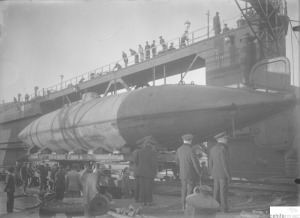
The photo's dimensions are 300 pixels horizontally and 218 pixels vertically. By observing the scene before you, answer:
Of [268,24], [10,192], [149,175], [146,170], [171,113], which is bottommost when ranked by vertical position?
[10,192]

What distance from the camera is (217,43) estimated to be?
1653 centimetres

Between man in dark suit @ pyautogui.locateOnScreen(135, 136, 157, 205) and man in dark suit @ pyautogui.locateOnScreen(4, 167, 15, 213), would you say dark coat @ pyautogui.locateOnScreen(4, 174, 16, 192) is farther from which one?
man in dark suit @ pyautogui.locateOnScreen(135, 136, 157, 205)

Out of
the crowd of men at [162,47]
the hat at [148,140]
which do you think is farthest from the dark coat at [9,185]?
the crowd of men at [162,47]

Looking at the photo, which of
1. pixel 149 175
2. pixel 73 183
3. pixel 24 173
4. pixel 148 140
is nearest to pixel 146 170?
pixel 149 175

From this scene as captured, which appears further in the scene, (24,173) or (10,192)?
(24,173)

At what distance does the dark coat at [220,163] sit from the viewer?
22.2ft

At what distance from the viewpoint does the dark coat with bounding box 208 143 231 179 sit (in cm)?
678

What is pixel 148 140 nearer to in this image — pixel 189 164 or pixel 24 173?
pixel 189 164

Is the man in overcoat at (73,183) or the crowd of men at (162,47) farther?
the crowd of men at (162,47)

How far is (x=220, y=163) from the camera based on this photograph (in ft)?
22.5

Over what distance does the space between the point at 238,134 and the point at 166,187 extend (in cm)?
579

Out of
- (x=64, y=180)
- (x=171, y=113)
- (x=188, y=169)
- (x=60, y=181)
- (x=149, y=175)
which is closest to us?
(x=188, y=169)

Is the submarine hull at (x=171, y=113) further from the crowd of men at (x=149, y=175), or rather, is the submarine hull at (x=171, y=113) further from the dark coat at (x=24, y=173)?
the dark coat at (x=24, y=173)

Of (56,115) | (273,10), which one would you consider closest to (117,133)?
(56,115)
